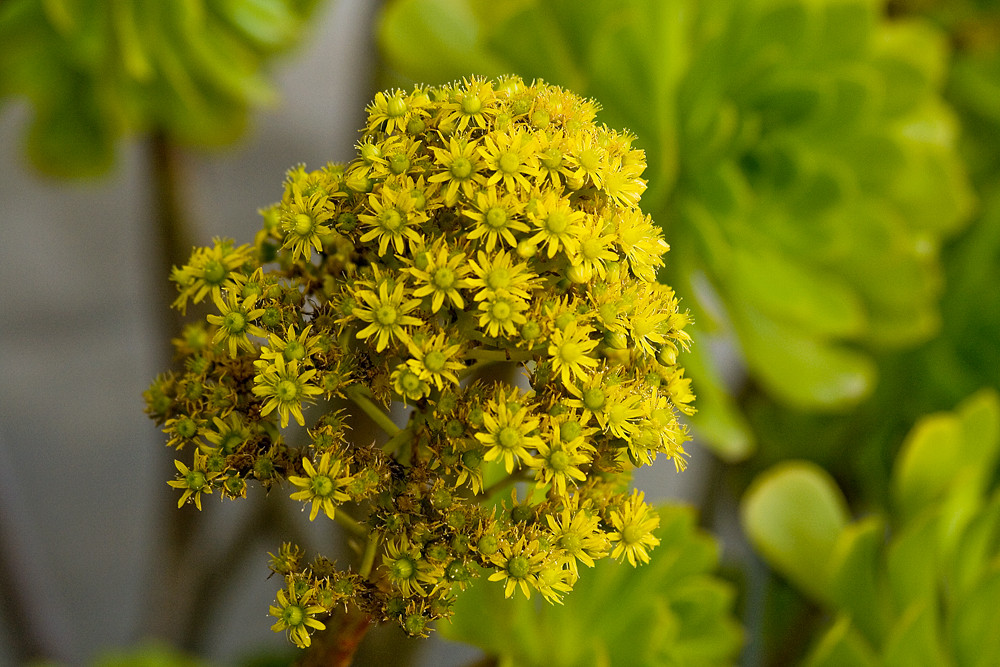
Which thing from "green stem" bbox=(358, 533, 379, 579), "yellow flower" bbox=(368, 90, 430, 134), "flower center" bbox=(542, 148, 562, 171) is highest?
"yellow flower" bbox=(368, 90, 430, 134)

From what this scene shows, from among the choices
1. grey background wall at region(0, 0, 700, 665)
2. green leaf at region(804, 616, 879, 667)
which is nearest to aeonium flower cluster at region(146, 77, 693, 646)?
green leaf at region(804, 616, 879, 667)

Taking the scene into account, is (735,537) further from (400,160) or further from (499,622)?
(400,160)

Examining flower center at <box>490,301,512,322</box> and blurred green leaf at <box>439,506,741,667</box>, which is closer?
flower center at <box>490,301,512,322</box>

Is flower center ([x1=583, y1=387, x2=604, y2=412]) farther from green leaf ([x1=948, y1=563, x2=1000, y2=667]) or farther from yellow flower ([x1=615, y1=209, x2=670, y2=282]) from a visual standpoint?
green leaf ([x1=948, y1=563, x2=1000, y2=667])

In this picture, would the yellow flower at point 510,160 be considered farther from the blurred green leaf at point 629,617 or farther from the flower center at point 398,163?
the blurred green leaf at point 629,617

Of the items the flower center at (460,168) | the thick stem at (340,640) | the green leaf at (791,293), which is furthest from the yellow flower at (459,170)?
the green leaf at (791,293)
